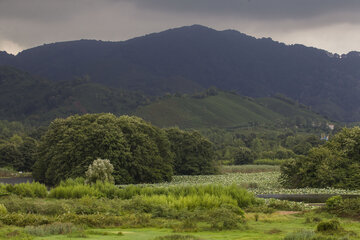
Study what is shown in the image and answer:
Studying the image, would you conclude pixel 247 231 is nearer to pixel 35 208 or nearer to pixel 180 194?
pixel 35 208

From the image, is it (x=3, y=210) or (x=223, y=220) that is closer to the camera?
(x=223, y=220)

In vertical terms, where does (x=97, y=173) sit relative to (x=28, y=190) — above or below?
above

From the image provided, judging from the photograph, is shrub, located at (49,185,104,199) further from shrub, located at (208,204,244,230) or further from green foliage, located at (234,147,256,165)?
green foliage, located at (234,147,256,165)

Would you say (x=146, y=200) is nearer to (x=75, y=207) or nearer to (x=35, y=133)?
(x=75, y=207)

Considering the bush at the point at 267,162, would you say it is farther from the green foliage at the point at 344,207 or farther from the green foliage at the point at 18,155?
the green foliage at the point at 344,207

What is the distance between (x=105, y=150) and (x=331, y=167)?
31.2 m

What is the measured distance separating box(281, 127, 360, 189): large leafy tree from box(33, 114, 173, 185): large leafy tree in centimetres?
2075

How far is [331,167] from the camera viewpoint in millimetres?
64562

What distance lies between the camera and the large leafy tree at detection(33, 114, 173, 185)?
241ft

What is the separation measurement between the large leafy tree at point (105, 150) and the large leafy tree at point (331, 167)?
20.7 metres

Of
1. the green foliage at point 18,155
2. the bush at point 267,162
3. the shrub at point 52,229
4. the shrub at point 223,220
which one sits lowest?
the bush at point 267,162

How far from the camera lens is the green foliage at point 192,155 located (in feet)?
307

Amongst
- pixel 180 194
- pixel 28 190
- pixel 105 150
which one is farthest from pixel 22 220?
pixel 105 150

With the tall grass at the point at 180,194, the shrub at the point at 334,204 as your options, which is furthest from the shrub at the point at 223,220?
the shrub at the point at 334,204
